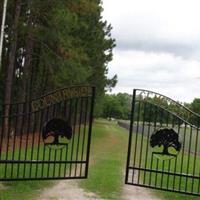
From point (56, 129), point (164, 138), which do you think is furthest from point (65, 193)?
point (164, 138)

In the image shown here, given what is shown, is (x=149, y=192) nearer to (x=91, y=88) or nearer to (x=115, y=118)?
(x=91, y=88)

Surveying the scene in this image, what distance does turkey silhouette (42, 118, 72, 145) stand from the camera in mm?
12750

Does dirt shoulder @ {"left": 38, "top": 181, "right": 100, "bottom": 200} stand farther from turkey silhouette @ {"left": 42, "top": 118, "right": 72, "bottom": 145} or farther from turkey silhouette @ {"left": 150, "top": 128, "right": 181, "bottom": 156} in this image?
turkey silhouette @ {"left": 150, "top": 128, "right": 181, "bottom": 156}

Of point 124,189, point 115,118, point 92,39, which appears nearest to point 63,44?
point 92,39

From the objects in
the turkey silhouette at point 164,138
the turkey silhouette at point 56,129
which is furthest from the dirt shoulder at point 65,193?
the turkey silhouette at point 164,138

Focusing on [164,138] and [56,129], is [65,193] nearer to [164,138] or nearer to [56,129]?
[56,129]

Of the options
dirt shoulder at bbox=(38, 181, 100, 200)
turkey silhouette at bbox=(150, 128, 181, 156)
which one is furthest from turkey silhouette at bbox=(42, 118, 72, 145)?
turkey silhouette at bbox=(150, 128, 181, 156)

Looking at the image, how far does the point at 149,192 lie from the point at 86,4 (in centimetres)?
1845

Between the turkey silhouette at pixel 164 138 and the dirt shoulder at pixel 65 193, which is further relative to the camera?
the turkey silhouette at pixel 164 138

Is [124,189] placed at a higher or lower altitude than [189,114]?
lower

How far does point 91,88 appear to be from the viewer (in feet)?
42.8

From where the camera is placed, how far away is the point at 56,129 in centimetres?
1284

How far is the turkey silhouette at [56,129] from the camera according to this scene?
12.8 meters

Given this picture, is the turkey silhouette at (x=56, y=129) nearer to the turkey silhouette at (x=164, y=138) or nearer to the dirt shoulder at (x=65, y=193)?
the dirt shoulder at (x=65, y=193)
